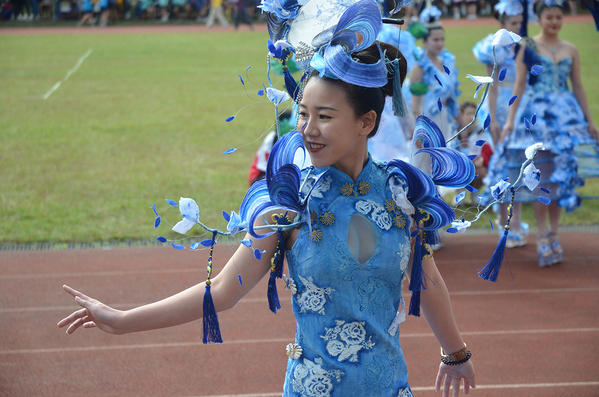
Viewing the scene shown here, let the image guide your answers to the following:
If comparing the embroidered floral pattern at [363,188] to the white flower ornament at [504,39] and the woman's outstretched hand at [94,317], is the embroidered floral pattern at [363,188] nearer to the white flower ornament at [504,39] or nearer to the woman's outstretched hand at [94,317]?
the white flower ornament at [504,39]

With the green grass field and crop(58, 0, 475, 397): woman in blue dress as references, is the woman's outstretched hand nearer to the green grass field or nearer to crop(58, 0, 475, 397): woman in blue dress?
crop(58, 0, 475, 397): woman in blue dress

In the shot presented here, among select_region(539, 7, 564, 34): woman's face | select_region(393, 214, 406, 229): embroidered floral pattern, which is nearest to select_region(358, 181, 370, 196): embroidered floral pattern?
select_region(393, 214, 406, 229): embroidered floral pattern

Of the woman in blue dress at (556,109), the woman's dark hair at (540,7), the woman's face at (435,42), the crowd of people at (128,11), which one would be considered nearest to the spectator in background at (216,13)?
the crowd of people at (128,11)

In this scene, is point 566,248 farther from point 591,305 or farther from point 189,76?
point 189,76

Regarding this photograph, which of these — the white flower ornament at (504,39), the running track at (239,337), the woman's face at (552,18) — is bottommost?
the running track at (239,337)

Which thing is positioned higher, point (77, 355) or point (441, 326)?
point (441, 326)

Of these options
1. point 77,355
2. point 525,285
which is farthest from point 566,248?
point 77,355

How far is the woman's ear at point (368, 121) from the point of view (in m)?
1.85

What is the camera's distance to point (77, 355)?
427 cm

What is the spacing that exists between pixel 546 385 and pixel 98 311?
2885 millimetres

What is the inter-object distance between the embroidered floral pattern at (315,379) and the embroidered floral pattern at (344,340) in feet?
0.15

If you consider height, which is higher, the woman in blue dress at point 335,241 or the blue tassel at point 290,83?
the blue tassel at point 290,83

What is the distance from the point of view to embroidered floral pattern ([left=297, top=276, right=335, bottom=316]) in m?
1.81

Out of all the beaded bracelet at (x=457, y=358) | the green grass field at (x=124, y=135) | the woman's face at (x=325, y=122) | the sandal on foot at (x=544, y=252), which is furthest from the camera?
the green grass field at (x=124, y=135)
